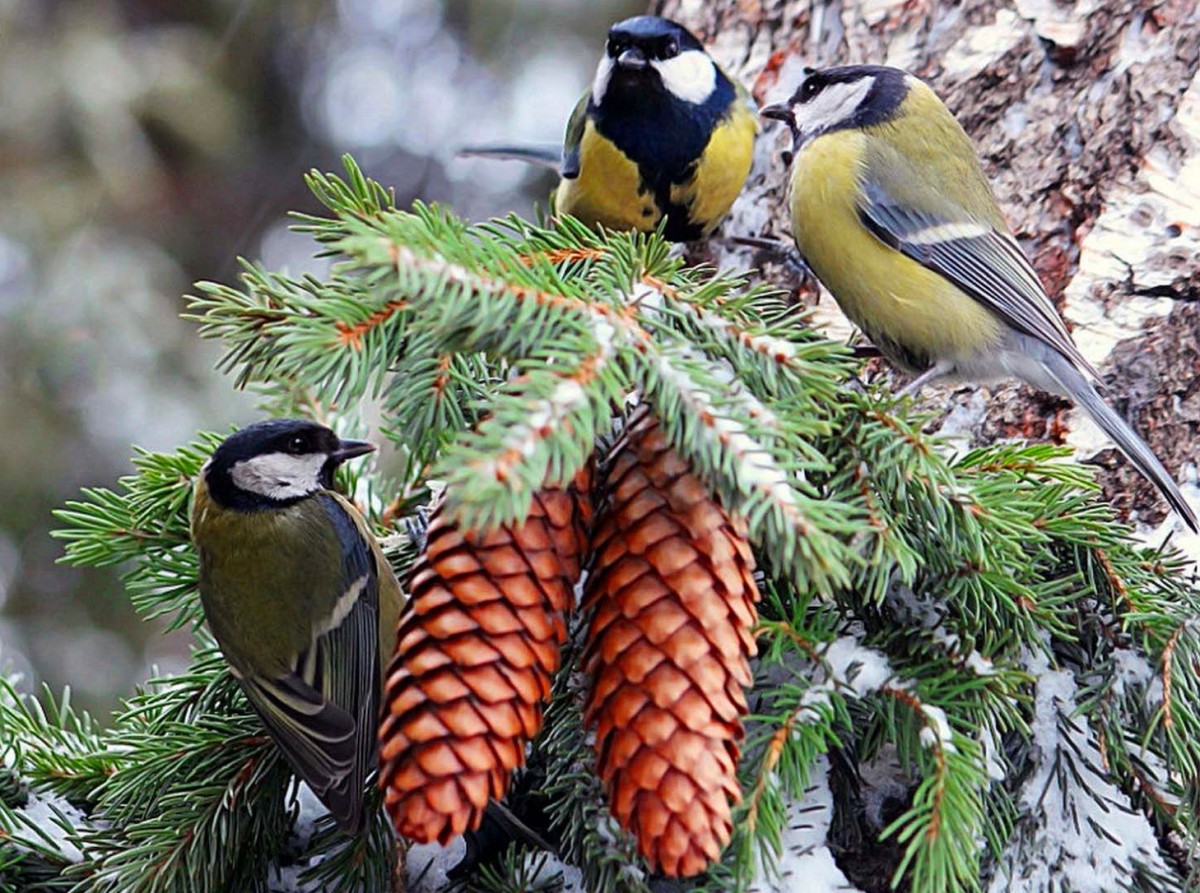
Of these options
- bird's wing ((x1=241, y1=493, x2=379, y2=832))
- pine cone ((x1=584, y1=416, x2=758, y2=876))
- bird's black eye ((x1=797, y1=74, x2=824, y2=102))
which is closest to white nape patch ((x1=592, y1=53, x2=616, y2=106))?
bird's black eye ((x1=797, y1=74, x2=824, y2=102))

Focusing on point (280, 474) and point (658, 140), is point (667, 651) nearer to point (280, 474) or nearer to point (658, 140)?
point (280, 474)

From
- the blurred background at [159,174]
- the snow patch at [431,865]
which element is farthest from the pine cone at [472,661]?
the blurred background at [159,174]

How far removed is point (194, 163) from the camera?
13.2ft

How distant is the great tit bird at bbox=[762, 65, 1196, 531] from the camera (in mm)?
1588

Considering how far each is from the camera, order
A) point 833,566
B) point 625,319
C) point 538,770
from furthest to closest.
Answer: point 538,770, point 625,319, point 833,566

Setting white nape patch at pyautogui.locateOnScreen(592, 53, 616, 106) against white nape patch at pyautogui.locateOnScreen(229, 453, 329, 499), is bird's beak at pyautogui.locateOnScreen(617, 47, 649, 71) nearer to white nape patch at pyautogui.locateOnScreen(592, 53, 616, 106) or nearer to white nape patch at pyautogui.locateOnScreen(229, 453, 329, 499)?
white nape patch at pyautogui.locateOnScreen(592, 53, 616, 106)

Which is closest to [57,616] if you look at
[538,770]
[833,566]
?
[538,770]

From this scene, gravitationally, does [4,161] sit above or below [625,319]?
below

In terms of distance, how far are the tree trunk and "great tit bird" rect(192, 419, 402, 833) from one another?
2.54 feet

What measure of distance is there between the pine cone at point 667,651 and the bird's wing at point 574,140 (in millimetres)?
1053

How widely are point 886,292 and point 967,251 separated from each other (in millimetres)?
113

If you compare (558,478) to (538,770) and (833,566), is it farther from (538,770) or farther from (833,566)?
(538,770)

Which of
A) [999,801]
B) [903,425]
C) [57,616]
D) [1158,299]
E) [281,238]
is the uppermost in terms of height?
[903,425]

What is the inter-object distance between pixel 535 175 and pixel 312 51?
3.10 ft
